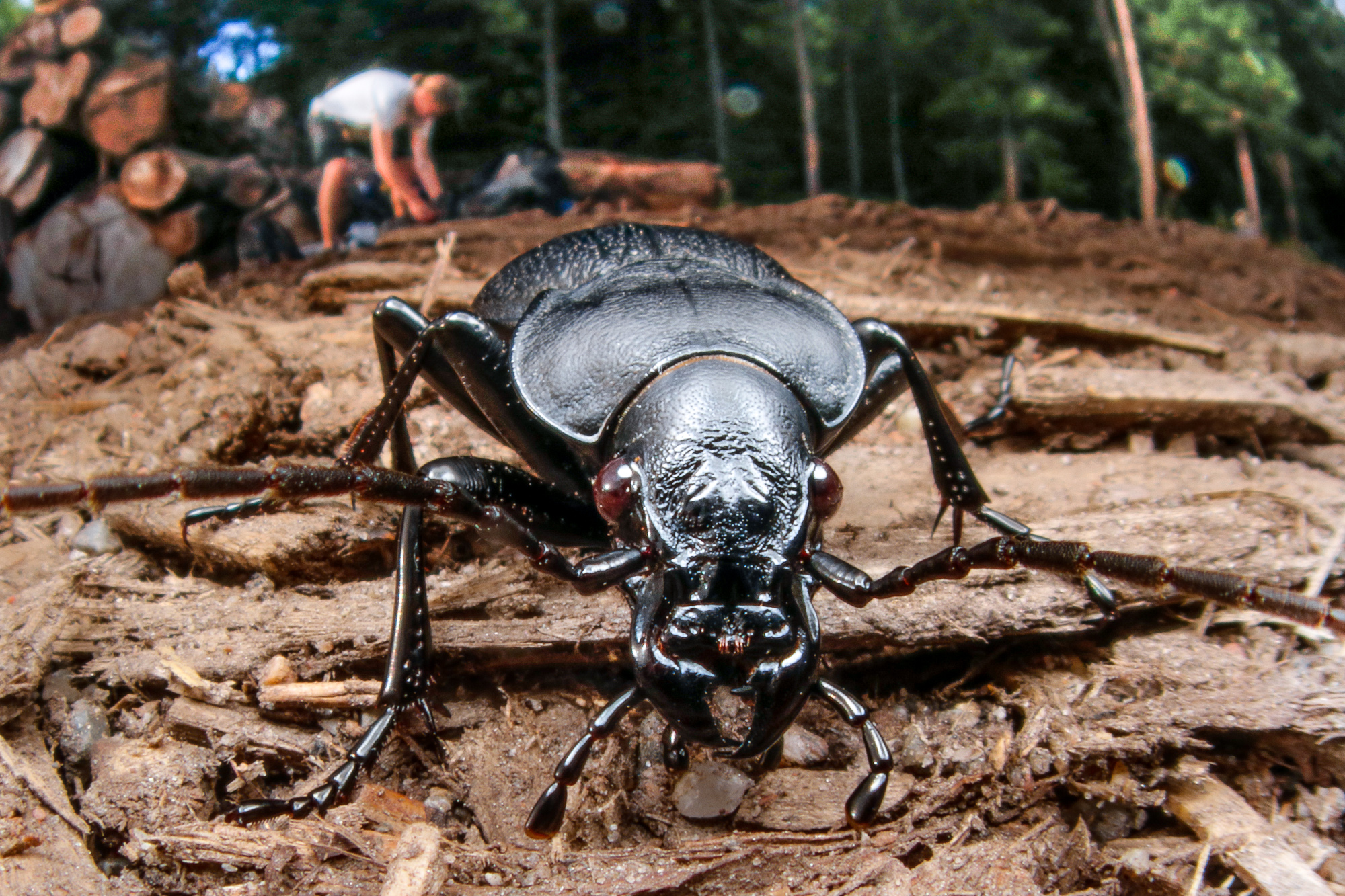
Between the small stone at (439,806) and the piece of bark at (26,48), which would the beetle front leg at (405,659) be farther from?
the piece of bark at (26,48)

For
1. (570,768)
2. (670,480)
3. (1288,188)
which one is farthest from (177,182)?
(1288,188)

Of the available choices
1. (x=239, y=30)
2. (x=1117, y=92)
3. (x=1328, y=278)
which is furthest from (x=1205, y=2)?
(x=239, y=30)

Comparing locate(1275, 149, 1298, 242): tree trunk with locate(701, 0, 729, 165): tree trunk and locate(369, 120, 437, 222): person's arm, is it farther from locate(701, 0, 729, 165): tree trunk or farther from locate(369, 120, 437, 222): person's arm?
locate(369, 120, 437, 222): person's arm

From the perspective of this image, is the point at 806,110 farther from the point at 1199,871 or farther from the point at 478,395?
the point at 1199,871

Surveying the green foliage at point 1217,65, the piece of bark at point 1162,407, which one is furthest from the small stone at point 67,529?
the green foliage at point 1217,65

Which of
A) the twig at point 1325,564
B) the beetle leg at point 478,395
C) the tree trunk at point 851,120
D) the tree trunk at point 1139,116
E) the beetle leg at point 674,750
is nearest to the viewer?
the beetle leg at point 674,750

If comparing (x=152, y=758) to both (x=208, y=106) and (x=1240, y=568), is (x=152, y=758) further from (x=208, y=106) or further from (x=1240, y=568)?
(x=208, y=106)
